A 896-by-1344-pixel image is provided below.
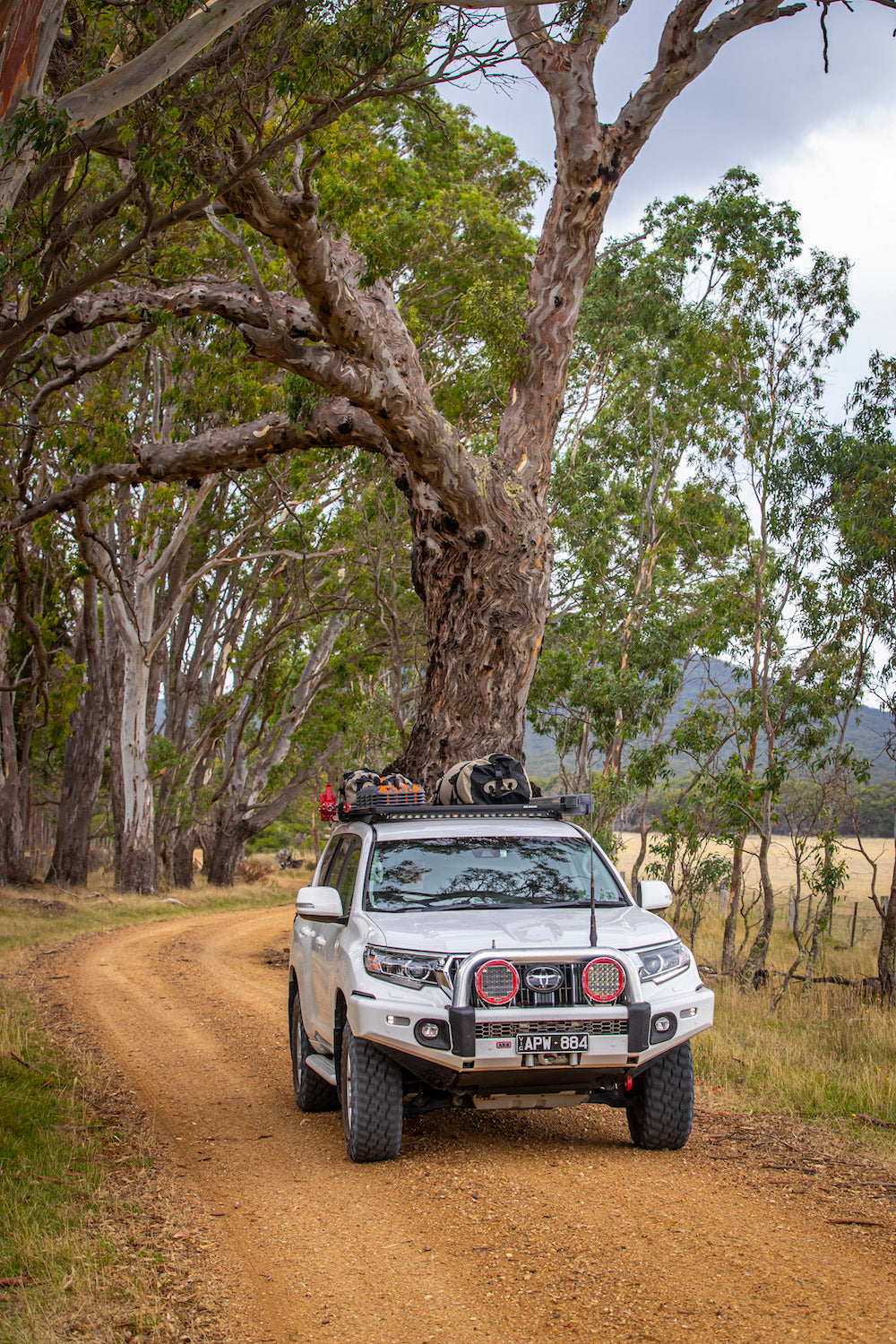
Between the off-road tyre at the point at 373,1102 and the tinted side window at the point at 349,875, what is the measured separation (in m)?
1.03

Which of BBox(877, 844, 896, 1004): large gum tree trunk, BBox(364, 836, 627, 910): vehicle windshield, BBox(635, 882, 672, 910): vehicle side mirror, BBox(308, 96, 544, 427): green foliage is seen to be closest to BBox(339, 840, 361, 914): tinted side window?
BBox(364, 836, 627, 910): vehicle windshield

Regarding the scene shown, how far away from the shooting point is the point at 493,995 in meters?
5.41

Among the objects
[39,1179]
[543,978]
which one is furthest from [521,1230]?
[39,1179]

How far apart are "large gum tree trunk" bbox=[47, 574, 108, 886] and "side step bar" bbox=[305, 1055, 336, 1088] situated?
2030cm

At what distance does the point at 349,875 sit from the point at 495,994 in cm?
174

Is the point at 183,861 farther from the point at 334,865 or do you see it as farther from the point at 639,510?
the point at 334,865

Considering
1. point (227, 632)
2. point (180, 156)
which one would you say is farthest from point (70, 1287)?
point (227, 632)

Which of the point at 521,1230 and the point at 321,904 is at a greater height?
the point at 321,904

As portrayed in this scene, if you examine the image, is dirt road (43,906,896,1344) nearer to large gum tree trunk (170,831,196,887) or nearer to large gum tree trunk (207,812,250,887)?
large gum tree trunk (170,831,196,887)

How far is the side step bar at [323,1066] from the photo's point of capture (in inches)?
246

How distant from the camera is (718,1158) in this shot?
5.82 meters

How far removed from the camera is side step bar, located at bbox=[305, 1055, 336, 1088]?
6246mm

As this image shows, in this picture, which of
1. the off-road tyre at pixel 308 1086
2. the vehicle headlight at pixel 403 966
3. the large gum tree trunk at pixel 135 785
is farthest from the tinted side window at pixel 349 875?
the large gum tree trunk at pixel 135 785

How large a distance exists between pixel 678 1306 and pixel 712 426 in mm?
15338
